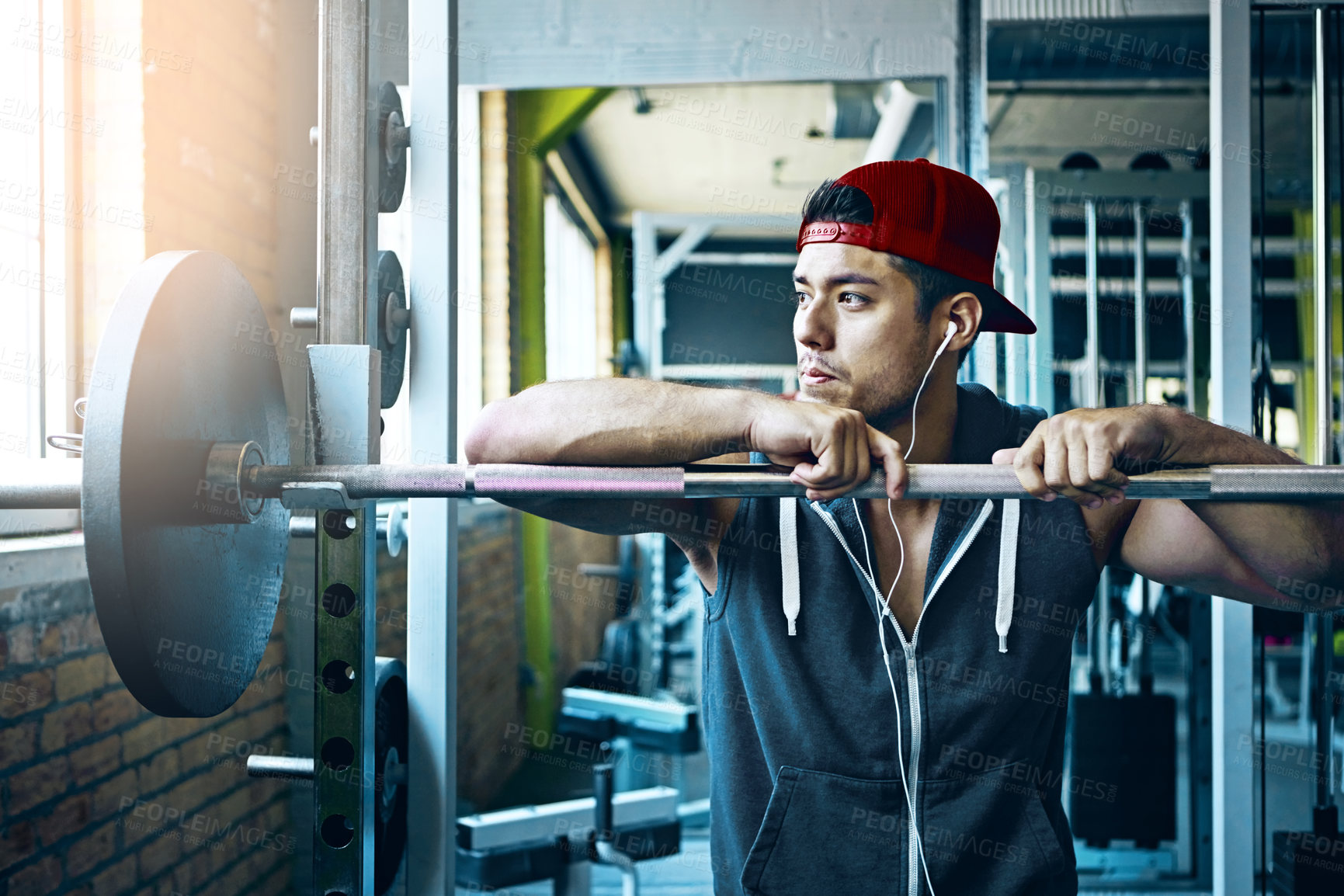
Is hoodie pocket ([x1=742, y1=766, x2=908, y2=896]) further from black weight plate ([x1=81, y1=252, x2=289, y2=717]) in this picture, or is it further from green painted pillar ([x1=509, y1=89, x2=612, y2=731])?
green painted pillar ([x1=509, y1=89, x2=612, y2=731])

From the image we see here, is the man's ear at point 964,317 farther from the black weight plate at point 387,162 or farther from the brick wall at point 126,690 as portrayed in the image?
the brick wall at point 126,690

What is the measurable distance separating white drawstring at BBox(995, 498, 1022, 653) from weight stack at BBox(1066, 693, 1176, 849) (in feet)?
6.06

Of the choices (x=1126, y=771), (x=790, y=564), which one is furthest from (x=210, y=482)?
(x=1126, y=771)

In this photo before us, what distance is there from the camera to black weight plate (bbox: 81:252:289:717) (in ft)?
2.77

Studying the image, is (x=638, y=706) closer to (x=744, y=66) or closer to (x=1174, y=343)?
(x=744, y=66)

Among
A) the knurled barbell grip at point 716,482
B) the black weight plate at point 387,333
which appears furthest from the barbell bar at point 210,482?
the black weight plate at point 387,333

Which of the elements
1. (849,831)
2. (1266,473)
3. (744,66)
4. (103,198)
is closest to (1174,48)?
(744,66)

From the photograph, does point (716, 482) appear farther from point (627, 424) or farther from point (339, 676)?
point (339, 676)

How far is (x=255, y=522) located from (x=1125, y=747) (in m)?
2.70

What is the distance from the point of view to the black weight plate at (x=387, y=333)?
1.27 m

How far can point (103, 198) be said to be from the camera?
184 cm

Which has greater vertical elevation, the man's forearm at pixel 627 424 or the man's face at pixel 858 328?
the man's face at pixel 858 328

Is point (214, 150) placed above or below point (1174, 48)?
below

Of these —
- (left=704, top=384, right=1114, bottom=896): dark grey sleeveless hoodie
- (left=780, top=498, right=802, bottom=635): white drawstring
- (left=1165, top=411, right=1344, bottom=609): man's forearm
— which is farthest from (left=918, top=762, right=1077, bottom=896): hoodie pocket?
(left=1165, top=411, right=1344, bottom=609): man's forearm
